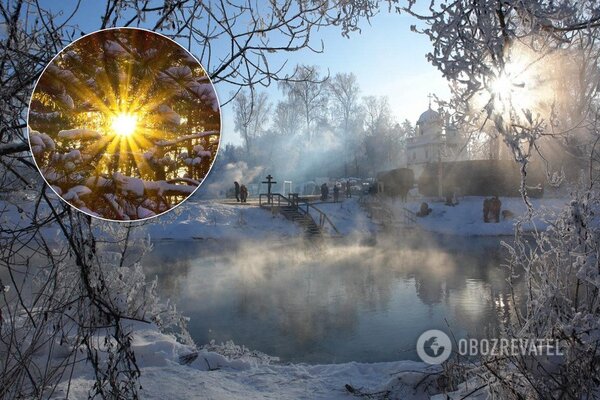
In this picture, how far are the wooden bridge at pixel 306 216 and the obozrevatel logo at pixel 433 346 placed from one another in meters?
18.0

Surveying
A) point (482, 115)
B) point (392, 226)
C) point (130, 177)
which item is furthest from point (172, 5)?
point (392, 226)

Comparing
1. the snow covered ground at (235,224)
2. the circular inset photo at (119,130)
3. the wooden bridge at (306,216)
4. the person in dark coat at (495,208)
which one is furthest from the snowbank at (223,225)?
the circular inset photo at (119,130)

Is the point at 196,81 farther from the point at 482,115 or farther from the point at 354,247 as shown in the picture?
the point at 354,247

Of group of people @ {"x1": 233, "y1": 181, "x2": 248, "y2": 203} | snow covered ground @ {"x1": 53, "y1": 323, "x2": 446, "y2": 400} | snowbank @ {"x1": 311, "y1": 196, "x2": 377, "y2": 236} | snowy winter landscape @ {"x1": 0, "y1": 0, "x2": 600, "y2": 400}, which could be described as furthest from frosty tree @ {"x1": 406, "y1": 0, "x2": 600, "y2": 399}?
group of people @ {"x1": 233, "y1": 181, "x2": 248, "y2": 203}

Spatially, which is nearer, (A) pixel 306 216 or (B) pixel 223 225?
(B) pixel 223 225

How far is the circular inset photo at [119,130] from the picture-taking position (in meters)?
1.28

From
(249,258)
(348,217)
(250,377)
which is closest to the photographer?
(250,377)

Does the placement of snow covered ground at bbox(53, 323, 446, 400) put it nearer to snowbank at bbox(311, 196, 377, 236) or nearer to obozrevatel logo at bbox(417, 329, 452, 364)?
obozrevatel logo at bbox(417, 329, 452, 364)

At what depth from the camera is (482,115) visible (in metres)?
2.75

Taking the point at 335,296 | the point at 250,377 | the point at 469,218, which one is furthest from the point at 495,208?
the point at 250,377

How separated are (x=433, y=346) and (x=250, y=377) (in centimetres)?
411

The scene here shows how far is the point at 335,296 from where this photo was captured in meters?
13.6

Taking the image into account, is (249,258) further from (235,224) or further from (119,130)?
(119,130)

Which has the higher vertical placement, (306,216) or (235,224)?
(306,216)
